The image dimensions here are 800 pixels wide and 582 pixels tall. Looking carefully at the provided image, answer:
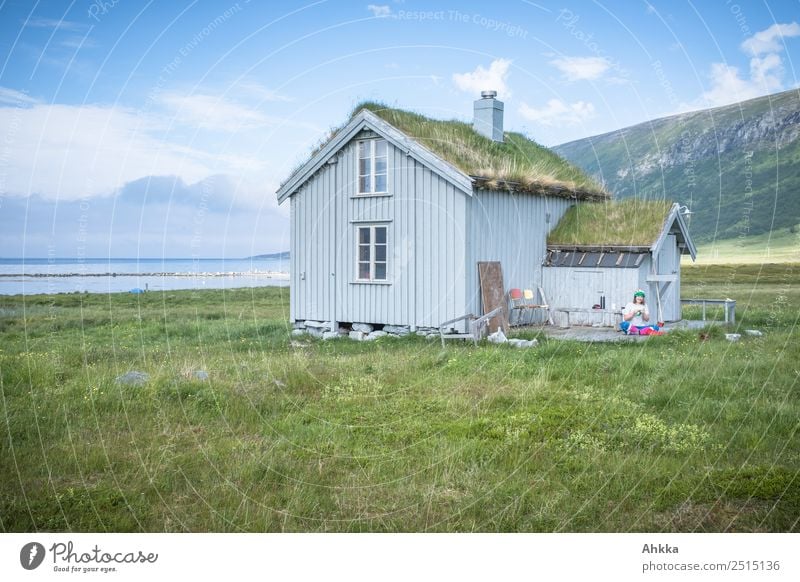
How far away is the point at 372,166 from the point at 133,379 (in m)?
9.28

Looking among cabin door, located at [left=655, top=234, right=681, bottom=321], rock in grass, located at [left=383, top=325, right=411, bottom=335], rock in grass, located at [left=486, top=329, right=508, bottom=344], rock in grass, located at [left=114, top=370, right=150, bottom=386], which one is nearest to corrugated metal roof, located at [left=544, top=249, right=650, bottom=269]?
cabin door, located at [left=655, top=234, right=681, bottom=321]

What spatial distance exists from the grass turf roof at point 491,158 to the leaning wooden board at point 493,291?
6.05ft

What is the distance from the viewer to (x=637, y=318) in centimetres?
1579

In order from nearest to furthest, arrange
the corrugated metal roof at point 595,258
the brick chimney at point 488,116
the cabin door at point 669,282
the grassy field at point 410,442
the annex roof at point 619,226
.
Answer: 1. the grassy field at point 410,442
2. the corrugated metal roof at point 595,258
3. the annex roof at point 619,226
4. the cabin door at point 669,282
5. the brick chimney at point 488,116

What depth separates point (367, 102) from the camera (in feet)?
58.9

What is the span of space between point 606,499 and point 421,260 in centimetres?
1114

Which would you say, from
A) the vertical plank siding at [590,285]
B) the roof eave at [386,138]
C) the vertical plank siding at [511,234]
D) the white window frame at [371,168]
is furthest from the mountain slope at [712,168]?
the white window frame at [371,168]

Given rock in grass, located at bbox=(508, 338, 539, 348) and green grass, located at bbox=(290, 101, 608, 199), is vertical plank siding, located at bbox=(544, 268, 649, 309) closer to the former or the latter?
green grass, located at bbox=(290, 101, 608, 199)

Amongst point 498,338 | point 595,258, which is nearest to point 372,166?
point 498,338

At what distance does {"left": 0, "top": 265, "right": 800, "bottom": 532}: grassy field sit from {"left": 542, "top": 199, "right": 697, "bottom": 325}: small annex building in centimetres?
502

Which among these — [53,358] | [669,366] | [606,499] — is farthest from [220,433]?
[669,366]

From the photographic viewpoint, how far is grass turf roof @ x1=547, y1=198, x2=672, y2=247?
17.7 metres

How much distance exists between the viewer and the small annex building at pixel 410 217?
16.2m

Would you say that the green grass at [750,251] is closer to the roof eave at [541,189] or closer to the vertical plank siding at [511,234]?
the roof eave at [541,189]
